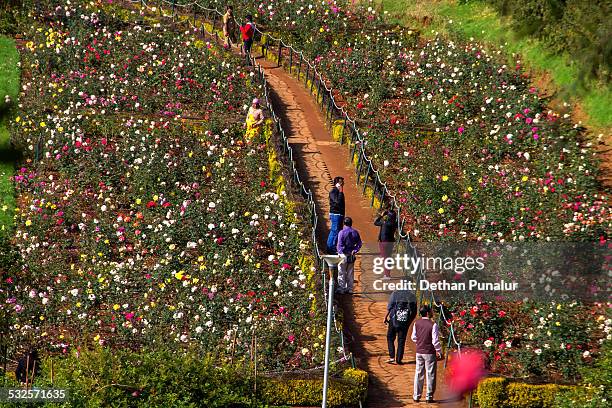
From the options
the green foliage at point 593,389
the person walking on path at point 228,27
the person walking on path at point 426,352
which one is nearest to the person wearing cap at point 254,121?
the person walking on path at point 228,27

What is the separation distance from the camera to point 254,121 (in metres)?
22.9

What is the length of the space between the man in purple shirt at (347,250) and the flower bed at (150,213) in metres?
0.54

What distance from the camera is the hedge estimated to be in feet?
49.0

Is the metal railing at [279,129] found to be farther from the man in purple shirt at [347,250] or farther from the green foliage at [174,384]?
the green foliage at [174,384]

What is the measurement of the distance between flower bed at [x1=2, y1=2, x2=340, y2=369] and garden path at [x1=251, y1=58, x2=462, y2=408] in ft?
2.48

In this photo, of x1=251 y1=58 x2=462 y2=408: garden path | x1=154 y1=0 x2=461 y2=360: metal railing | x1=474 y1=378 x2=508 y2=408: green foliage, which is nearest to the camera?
x1=474 y1=378 x2=508 y2=408: green foliage

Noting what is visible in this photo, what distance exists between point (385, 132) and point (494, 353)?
26.8 feet

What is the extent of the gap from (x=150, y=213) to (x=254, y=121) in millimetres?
3470

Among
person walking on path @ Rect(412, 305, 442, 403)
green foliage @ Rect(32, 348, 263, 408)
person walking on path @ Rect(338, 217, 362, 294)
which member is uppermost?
person walking on path @ Rect(338, 217, 362, 294)

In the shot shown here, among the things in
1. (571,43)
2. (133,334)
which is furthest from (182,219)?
(571,43)

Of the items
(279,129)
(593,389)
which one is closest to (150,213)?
(279,129)

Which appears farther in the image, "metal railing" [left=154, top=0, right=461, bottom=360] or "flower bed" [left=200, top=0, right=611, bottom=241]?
"flower bed" [left=200, top=0, right=611, bottom=241]

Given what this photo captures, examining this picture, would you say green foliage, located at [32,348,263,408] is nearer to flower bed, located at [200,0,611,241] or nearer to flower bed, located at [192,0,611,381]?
flower bed, located at [192,0,611,381]

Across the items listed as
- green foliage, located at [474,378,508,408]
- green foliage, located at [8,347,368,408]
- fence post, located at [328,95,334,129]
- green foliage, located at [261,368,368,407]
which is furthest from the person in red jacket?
green foliage, located at [474,378,508,408]
